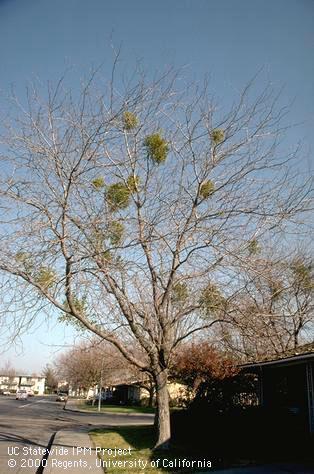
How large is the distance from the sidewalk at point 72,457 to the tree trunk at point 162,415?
1787 millimetres

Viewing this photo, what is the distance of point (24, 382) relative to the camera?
17238cm

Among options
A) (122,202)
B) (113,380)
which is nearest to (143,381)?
(113,380)

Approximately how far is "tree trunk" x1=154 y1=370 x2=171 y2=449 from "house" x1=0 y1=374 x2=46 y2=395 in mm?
136842

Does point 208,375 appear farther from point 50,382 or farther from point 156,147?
point 50,382

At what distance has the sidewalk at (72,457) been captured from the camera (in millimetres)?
10648

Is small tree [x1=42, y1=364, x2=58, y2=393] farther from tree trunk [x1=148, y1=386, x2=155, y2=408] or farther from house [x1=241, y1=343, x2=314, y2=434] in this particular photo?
house [x1=241, y1=343, x2=314, y2=434]

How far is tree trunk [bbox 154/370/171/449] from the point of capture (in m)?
12.7

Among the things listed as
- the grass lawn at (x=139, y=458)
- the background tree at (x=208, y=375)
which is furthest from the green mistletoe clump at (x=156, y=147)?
the background tree at (x=208, y=375)

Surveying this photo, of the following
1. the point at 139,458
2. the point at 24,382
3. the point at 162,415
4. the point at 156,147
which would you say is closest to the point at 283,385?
the point at 162,415

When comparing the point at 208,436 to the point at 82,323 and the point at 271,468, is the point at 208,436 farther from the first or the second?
the point at 82,323

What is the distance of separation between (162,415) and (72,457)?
102 inches

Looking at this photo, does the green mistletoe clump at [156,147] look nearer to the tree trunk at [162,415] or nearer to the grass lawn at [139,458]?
the tree trunk at [162,415]

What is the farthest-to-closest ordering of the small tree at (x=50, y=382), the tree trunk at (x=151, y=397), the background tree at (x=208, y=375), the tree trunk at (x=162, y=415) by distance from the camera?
the small tree at (x=50, y=382), the tree trunk at (x=151, y=397), the background tree at (x=208, y=375), the tree trunk at (x=162, y=415)

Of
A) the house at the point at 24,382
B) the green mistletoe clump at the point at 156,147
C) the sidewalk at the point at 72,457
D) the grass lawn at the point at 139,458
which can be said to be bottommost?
the sidewalk at the point at 72,457
